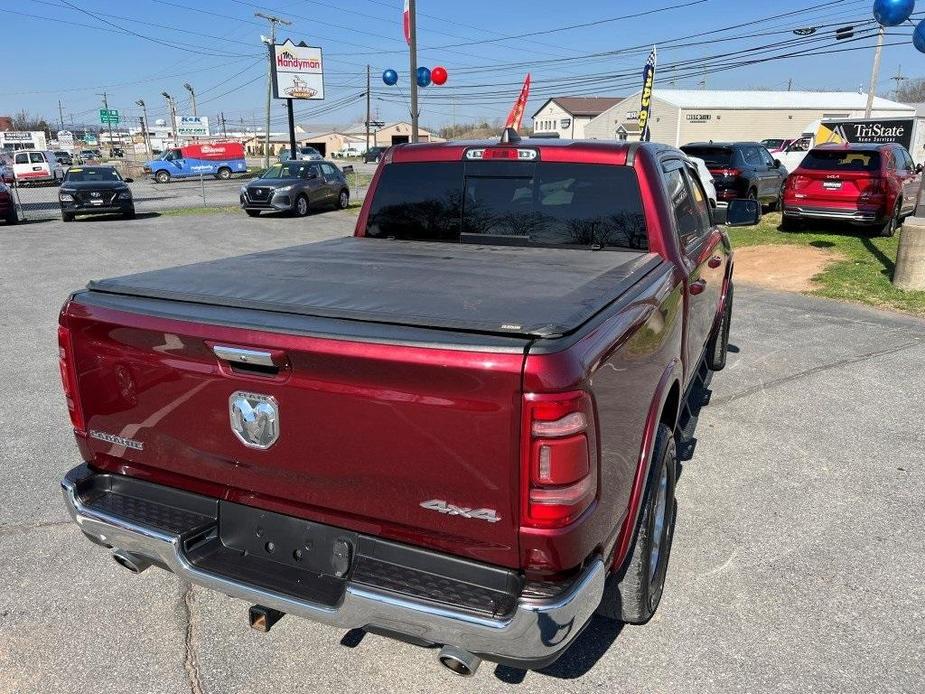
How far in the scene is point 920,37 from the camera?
11.1 m

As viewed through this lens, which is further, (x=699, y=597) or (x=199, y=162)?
(x=199, y=162)

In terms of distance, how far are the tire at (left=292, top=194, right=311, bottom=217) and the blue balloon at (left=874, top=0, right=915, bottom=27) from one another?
15.2 m

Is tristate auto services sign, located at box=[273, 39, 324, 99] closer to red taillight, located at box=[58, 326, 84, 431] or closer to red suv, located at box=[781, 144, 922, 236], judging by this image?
red suv, located at box=[781, 144, 922, 236]

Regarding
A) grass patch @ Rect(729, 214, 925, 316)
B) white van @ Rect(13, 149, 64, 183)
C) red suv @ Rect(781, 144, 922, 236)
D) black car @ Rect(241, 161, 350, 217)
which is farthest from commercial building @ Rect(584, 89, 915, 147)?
red suv @ Rect(781, 144, 922, 236)

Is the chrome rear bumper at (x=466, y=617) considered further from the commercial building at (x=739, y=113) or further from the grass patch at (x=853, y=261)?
the commercial building at (x=739, y=113)

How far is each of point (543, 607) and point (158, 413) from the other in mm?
1474

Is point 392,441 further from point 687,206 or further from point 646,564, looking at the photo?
point 687,206

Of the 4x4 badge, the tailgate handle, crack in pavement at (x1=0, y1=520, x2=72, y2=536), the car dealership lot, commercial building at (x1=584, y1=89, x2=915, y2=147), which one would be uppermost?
commercial building at (x1=584, y1=89, x2=915, y2=147)

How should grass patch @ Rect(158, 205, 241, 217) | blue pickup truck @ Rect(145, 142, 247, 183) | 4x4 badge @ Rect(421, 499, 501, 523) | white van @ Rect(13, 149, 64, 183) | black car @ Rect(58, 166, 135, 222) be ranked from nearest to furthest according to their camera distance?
4x4 badge @ Rect(421, 499, 501, 523) < black car @ Rect(58, 166, 135, 222) < grass patch @ Rect(158, 205, 241, 217) < white van @ Rect(13, 149, 64, 183) < blue pickup truck @ Rect(145, 142, 247, 183)

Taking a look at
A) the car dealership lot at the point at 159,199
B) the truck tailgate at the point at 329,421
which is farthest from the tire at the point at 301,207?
the truck tailgate at the point at 329,421

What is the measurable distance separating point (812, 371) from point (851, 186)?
29.1 ft

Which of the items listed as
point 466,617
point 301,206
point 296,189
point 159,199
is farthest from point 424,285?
point 159,199

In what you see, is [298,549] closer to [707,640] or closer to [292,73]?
[707,640]

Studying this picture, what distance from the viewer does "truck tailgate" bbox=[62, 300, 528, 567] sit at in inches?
74.9
